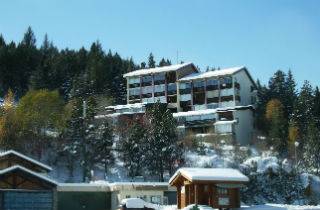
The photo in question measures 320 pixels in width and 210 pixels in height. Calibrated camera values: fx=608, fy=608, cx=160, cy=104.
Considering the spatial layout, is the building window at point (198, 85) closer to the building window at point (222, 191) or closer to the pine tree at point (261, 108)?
the pine tree at point (261, 108)

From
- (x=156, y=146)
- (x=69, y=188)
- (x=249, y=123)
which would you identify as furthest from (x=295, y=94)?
(x=69, y=188)

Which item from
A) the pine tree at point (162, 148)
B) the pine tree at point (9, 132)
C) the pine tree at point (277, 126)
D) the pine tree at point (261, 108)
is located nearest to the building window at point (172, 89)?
the pine tree at point (261, 108)

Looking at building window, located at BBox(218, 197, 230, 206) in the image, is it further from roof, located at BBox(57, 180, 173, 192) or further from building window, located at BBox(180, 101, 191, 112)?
building window, located at BBox(180, 101, 191, 112)

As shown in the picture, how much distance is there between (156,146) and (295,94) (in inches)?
1429

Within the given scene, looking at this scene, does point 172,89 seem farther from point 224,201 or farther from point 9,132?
point 224,201

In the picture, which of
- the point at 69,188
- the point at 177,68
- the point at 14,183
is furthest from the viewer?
the point at 177,68

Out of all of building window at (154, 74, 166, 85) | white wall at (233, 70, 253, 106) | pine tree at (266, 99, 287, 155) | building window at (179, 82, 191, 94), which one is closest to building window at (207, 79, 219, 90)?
white wall at (233, 70, 253, 106)

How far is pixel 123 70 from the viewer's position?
345 feet

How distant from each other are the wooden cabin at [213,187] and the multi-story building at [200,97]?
35.9 m

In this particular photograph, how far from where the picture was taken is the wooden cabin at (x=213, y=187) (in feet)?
139

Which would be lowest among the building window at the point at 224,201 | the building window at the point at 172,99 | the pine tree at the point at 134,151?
the building window at the point at 224,201

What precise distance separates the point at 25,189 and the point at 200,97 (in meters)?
50.5

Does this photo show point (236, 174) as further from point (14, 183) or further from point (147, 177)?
point (147, 177)

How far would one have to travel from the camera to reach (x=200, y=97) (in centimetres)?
8956
